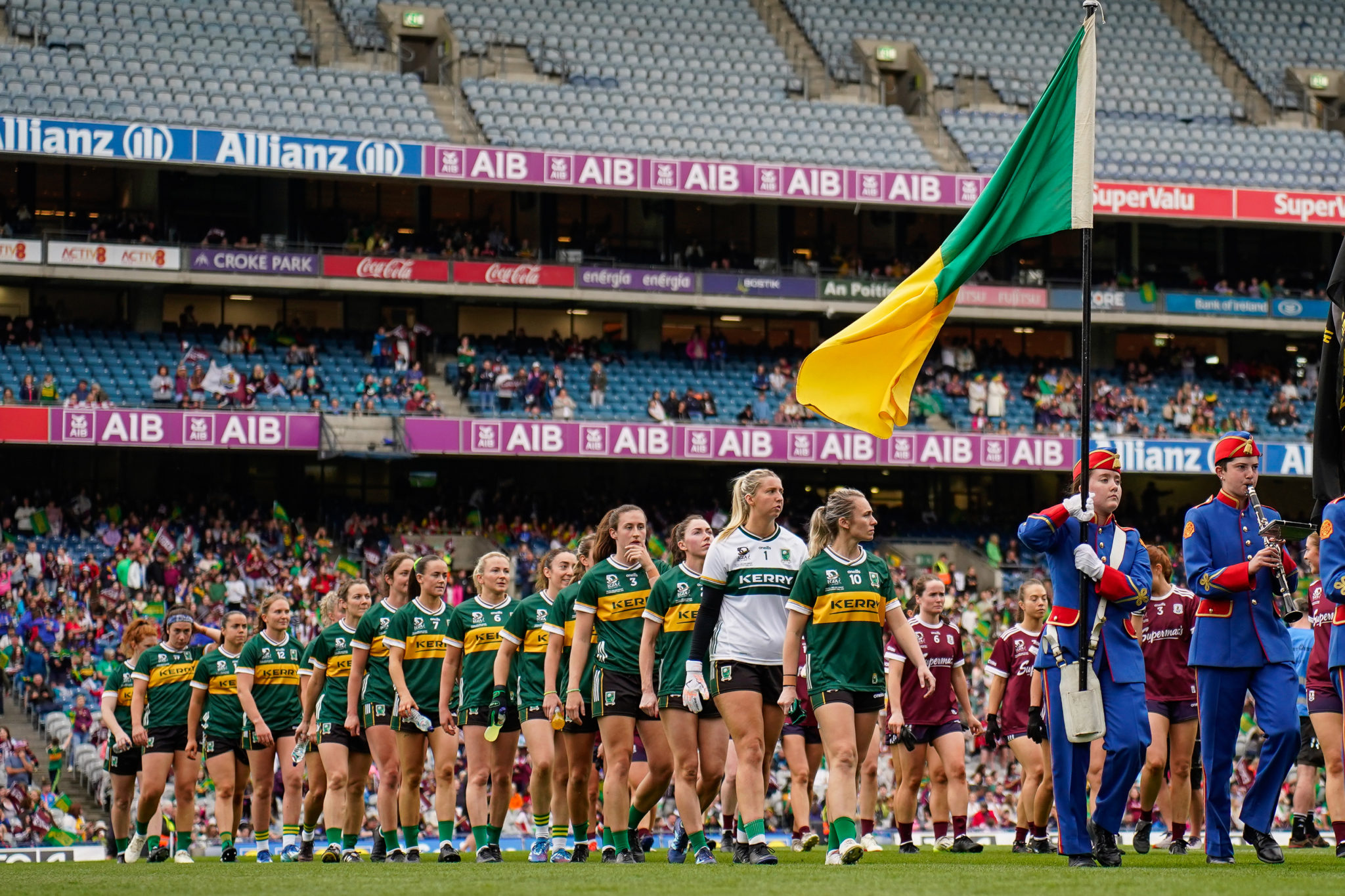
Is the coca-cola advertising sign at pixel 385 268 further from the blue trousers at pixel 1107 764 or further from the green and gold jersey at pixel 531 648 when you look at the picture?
the blue trousers at pixel 1107 764

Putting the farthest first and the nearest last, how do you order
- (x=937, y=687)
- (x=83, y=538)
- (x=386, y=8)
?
(x=386, y=8)
(x=83, y=538)
(x=937, y=687)

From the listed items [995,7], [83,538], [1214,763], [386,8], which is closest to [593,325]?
[386,8]

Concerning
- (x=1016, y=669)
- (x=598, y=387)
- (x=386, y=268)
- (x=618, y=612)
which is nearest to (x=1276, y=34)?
(x=598, y=387)

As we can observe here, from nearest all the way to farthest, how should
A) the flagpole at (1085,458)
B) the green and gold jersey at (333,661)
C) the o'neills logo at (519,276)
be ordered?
the flagpole at (1085,458), the green and gold jersey at (333,661), the o'neills logo at (519,276)

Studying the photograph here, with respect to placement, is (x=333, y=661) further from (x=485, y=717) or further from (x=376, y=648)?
(x=485, y=717)

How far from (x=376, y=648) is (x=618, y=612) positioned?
115 inches

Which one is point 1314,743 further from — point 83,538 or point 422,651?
point 83,538

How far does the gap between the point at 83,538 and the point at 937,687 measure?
22.8 meters

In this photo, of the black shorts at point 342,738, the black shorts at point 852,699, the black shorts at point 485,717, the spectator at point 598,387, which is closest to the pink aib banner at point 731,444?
the spectator at point 598,387

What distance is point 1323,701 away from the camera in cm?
1247

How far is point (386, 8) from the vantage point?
45062mm

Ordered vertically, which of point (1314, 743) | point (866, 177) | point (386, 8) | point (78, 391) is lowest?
point (1314, 743)

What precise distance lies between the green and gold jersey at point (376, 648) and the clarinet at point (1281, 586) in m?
6.95

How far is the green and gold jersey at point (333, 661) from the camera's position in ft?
49.6
